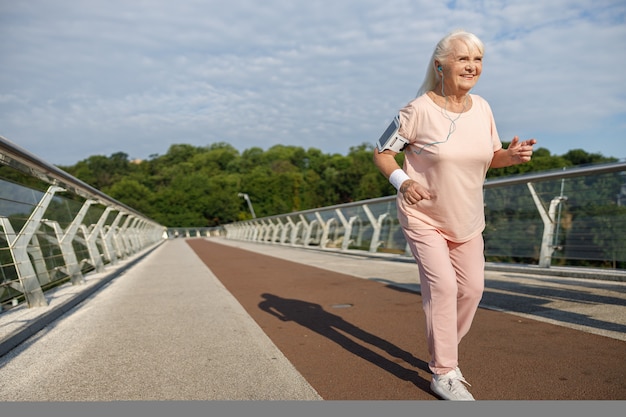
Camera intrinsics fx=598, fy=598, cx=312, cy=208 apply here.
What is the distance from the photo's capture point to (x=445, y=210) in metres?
3.26

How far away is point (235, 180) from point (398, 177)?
123 metres

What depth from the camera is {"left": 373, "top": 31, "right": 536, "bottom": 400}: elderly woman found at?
10.5 ft

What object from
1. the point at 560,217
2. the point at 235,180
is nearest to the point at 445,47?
the point at 560,217

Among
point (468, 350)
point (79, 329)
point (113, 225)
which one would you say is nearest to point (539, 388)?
point (468, 350)

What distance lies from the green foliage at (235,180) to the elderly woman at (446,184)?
230 ft

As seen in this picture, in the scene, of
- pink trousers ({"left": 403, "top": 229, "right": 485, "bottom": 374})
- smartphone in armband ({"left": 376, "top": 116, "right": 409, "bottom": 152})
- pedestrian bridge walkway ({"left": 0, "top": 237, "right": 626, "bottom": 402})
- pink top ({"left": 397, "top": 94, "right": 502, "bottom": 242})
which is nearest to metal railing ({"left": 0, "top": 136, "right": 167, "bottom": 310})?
pedestrian bridge walkway ({"left": 0, "top": 237, "right": 626, "bottom": 402})

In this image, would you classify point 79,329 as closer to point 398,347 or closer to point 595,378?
point 398,347

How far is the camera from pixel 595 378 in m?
3.22

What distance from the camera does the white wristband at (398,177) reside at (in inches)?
127

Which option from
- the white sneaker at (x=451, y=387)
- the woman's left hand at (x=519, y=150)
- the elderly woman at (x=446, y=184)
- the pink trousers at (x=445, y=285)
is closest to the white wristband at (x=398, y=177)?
the elderly woman at (x=446, y=184)

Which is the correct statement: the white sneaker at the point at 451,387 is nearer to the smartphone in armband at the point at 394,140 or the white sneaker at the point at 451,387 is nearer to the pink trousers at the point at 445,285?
the pink trousers at the point at 445,285

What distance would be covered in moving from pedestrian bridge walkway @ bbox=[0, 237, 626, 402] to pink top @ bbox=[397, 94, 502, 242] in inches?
35.8

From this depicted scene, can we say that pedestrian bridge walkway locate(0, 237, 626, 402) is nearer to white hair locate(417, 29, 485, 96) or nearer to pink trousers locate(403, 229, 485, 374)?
pink trousers locate(403, 229, 485, 374)

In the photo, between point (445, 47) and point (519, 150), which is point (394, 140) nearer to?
point (445, 47)
